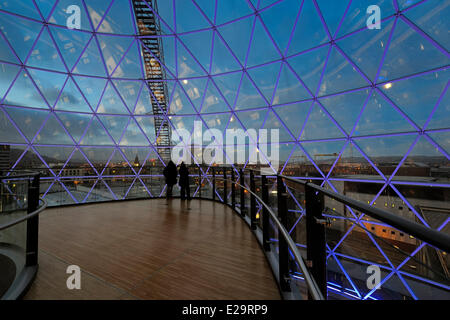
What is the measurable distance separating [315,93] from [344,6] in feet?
12.5

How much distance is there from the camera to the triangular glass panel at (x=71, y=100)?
1205 centimetres

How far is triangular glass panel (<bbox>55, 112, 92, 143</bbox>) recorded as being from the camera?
12.2m

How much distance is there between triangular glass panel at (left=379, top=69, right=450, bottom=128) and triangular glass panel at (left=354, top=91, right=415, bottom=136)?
1.79 ft

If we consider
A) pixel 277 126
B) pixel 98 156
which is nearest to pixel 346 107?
pixel 277 126

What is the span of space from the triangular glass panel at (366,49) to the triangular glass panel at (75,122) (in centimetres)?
1522

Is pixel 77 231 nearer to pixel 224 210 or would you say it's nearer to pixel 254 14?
pixel 224 210

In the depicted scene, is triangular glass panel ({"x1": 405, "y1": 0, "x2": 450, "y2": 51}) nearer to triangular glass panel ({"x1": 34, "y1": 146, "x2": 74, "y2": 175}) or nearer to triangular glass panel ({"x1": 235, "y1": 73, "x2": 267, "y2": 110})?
triangular glass panel ({"x1": 235, "y1": 73, "x2": 267, "y2": 110})

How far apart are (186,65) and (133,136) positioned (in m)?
6.25

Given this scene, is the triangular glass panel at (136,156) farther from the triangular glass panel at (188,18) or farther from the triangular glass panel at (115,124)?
the triangular glass panel at (188,18)

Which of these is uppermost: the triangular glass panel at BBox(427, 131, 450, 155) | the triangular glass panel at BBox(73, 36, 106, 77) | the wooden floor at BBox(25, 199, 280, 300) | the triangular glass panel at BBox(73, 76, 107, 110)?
the triangular glass panel at BBox(73, 36, 106, 77)

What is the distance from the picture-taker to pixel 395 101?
336 inches

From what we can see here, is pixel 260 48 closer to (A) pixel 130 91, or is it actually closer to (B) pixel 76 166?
(A) pixel 130 91

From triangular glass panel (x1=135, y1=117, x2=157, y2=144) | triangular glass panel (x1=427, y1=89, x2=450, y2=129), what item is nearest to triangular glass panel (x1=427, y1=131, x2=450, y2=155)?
triangular glass panel (x1=427, y1=89, x2=450, y2=129)

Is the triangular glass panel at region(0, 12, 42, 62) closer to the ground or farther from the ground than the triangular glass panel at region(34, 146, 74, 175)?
farther from the ground
